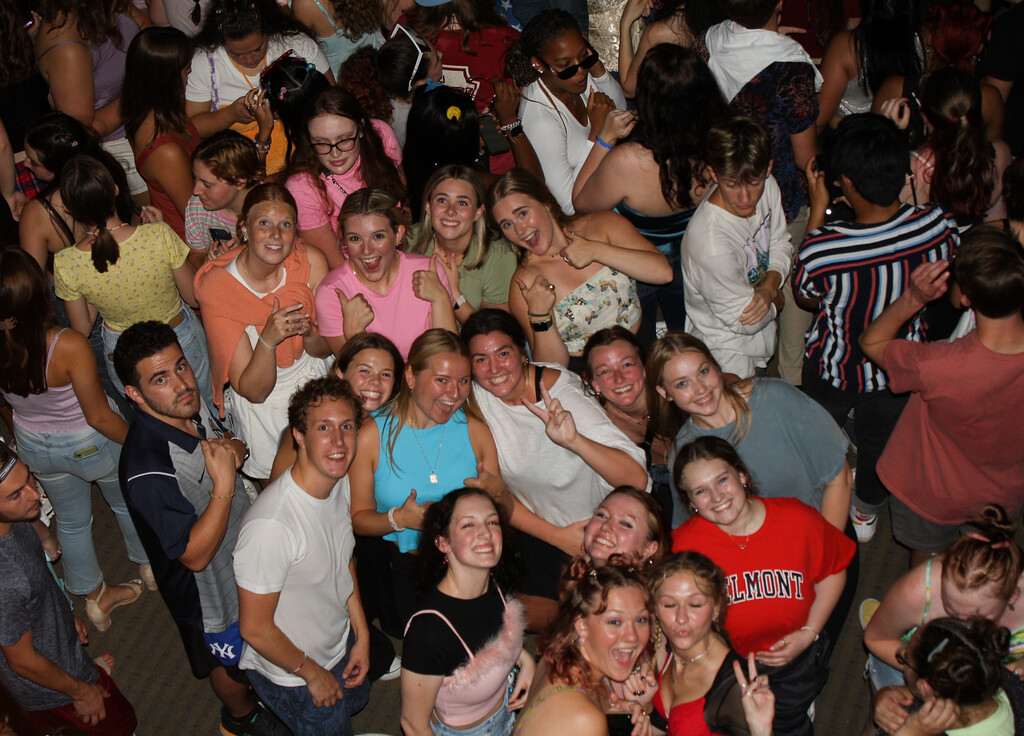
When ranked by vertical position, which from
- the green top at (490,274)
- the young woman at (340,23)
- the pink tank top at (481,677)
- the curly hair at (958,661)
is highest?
the young woman at (340,23)

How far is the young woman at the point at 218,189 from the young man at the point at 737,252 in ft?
6.68

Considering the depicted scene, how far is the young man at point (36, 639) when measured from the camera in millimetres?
2881

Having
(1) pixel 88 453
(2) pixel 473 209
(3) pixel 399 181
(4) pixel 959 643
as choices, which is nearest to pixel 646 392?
(2) pixel 473 209

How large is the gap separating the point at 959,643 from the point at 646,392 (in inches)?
56.6

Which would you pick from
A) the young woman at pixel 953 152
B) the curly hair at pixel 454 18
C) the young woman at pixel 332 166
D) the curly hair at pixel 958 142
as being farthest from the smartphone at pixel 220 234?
the curly hair at pixel 958 142

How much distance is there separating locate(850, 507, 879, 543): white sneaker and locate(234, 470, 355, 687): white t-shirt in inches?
97.8

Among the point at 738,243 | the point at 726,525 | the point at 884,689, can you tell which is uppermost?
the point at 738,243

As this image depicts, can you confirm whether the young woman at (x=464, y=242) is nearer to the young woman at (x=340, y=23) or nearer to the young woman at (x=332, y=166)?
the young woman at (x=332, y=166)

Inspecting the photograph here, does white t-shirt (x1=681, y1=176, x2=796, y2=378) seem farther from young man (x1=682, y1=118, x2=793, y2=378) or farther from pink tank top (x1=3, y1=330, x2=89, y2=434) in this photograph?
pink tank top (x1=3, y1=330, x2=89, y2=434)

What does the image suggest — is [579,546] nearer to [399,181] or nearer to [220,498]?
→ [220,498]

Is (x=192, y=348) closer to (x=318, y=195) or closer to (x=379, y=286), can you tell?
(x=318, y=195)

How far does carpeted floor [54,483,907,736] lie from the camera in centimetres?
377

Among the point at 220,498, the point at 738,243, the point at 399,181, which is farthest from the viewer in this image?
the point at 399,181

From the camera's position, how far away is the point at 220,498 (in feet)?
10.3
